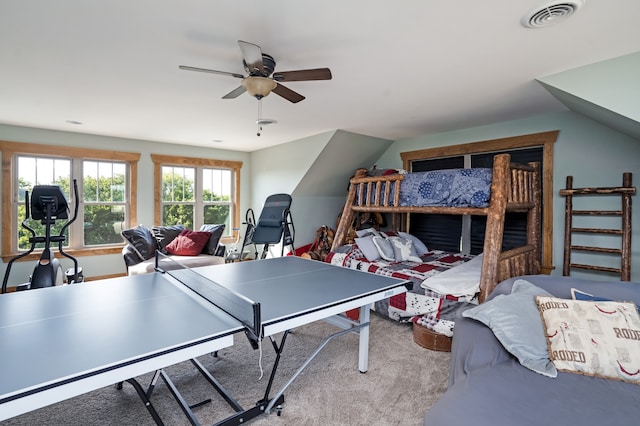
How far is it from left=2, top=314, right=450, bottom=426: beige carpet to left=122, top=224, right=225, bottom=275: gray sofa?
7.32 ft

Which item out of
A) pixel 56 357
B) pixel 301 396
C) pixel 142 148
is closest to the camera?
pixel 56 357

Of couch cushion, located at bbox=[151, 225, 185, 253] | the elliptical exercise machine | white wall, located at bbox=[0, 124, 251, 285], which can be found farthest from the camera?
couch cushion, located at bbox=[151, 225, 185, 253]

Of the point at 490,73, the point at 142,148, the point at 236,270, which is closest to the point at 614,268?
the point at 490,73

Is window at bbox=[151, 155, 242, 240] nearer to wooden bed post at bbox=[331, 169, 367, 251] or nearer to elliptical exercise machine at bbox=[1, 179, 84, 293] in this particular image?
elliptical exercise machine at bbox=[1, 179, 84, 293]

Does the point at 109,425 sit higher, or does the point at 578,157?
the point at 578,157

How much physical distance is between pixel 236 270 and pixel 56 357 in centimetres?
147

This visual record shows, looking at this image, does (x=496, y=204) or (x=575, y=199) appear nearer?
(x=496, y=204)

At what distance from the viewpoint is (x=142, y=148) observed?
17.6 ft

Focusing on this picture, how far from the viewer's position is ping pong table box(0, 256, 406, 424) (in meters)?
1.01

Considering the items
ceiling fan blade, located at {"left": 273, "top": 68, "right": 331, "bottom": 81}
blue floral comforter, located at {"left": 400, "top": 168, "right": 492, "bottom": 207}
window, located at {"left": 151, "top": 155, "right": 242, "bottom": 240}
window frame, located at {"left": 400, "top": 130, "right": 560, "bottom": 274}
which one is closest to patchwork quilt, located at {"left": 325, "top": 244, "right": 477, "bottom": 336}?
blue floral comforter, located at {"left": 400, "top": 168, "right": 492, "bottom": 207}

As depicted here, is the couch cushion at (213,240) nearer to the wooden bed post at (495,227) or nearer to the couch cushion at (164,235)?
the couch cushion at (164,235)

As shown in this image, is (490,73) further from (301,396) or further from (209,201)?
(209,201)

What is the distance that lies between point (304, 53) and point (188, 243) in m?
3.58

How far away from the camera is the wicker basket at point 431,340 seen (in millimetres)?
2773
